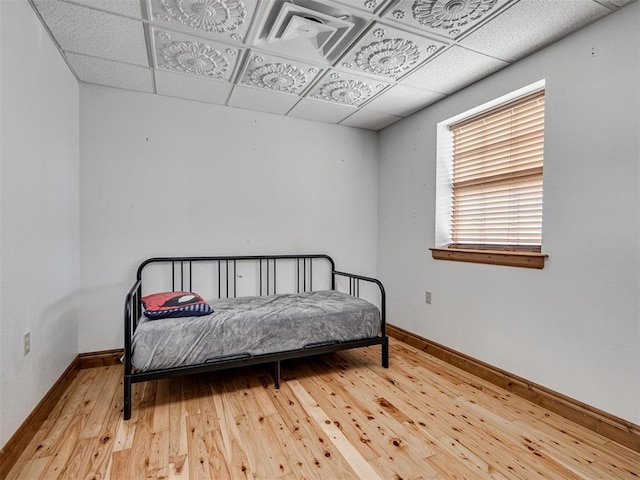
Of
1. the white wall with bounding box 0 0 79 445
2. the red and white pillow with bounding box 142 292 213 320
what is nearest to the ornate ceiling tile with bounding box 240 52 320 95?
the white wall with bounding box 0 0 79 445

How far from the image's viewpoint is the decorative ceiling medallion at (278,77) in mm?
2264

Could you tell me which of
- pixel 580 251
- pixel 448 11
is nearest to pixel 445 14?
pixel 448 11

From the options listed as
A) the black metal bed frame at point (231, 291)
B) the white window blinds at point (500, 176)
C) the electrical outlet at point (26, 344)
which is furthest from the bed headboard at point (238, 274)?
the white window blinds at point (500, 176)

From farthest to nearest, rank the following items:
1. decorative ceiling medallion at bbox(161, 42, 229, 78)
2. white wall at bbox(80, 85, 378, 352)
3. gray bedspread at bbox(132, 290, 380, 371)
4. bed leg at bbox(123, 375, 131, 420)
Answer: white wall at bbox(80, 85, 378, 352), decorative ceiling medallion at bbox(161, 42, 229, 78), gray bedspread at bbox(132, 290, 380, 371), bed leg at bbox(123, 375, 131, 420)

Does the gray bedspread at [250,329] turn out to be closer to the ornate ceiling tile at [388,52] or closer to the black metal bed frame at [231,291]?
the black metal bed frame at [231,291]

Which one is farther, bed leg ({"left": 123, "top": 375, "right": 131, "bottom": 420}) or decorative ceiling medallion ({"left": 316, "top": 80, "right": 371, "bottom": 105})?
decorative ceiling medallion ({"left": 316, "top": 80, "right": 371, "bottom": 105})

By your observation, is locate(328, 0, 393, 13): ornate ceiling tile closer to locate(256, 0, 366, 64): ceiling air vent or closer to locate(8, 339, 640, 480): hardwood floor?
locate(256, 0, 366, 64): ceiling air vent

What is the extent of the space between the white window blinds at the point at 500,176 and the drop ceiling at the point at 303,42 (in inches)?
13.8

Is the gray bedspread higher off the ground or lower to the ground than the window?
lower

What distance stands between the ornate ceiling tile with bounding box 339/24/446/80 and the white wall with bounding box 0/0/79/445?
5.64ft

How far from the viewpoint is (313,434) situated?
1.66 metres

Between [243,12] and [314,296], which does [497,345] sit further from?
[243,12]

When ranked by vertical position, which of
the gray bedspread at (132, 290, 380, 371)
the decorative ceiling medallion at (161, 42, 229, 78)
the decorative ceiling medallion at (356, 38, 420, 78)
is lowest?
the gray bedspread at (132, 290, 380, 371)

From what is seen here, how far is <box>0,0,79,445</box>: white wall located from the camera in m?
1.42
